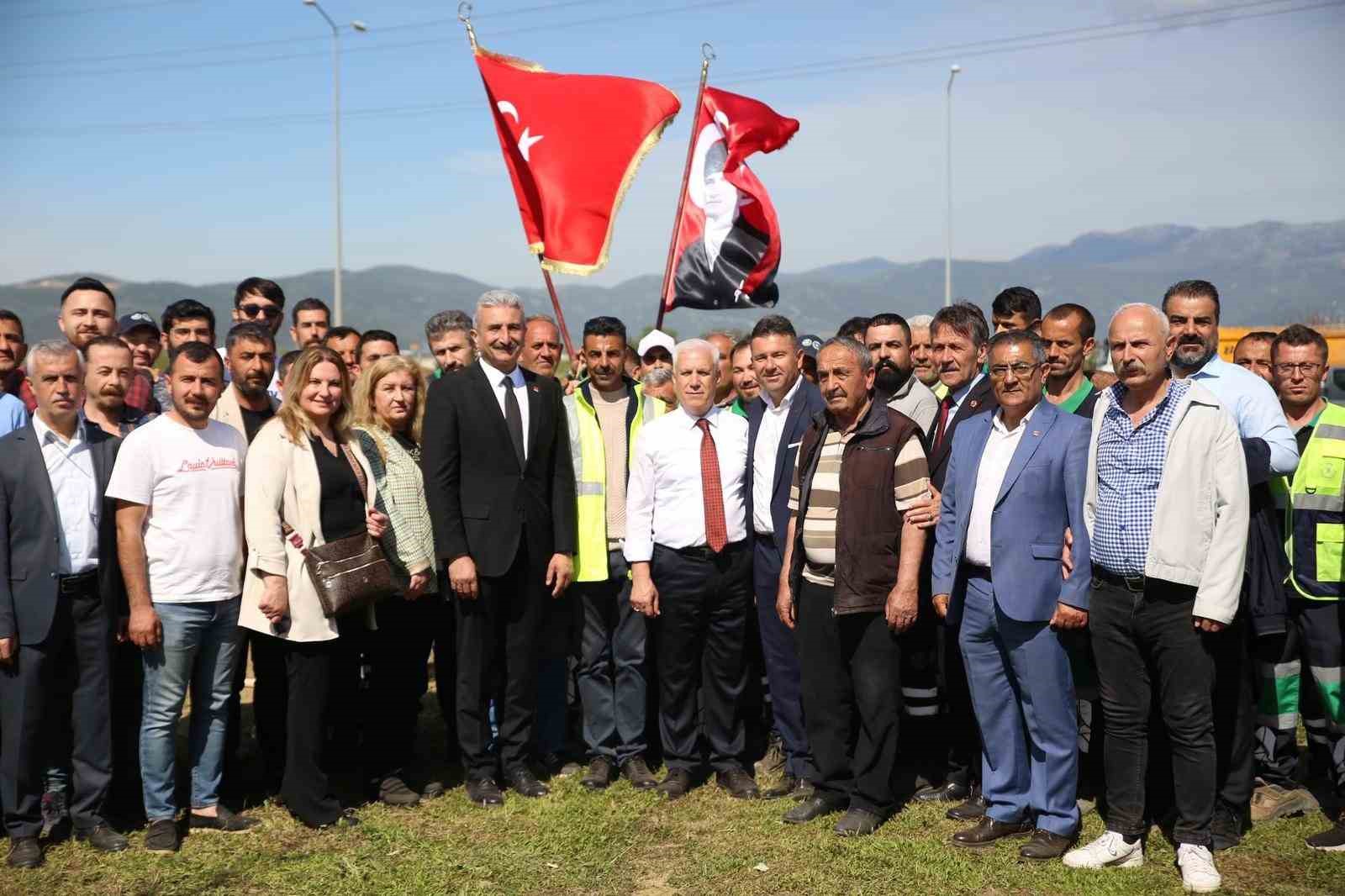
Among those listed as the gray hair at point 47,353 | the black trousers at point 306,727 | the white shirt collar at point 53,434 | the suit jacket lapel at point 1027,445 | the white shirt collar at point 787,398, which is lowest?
the black trousers at point 306,727

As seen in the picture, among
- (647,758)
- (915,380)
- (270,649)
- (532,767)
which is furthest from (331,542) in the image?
(915,380)

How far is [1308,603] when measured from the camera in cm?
526

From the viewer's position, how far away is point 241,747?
22.5ft

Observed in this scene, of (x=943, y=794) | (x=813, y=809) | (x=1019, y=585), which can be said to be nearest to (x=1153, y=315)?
(x=1019, y=585)

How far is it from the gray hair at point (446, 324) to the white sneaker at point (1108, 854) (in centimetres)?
456

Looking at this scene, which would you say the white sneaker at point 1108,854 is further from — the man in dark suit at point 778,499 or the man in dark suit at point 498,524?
the man in dark suit at point 498,524

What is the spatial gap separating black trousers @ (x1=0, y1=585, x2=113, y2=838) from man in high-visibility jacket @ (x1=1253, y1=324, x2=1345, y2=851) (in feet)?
18.9

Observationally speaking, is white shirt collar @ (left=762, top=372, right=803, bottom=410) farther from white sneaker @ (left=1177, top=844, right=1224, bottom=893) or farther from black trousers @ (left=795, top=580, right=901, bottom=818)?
white sneaker @ (left=1177, top=844, right=1224, bottom=893)

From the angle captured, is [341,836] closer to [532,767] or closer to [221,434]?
[532,767]

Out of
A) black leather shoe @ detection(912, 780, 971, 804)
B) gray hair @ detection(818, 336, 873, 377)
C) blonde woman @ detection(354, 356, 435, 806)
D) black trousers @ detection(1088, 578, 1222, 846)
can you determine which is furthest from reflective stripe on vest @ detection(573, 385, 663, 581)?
black trousers @ detection(1088, 578, 1222, 846)

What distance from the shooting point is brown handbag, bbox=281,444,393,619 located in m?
5.33

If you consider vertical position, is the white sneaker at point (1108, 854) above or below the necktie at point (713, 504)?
below

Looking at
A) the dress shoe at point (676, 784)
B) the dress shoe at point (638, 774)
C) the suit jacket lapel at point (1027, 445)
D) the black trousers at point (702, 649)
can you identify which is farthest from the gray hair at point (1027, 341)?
the dress shoe at point (638, 774)

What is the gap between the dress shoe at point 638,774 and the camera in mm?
6074
